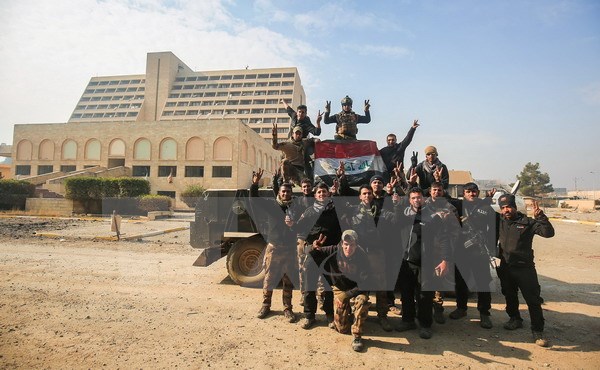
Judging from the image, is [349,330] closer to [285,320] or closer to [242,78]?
[285,320]

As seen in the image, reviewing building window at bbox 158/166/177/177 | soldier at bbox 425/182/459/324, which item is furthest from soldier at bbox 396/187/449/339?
building window at bbox 158/166/177/177

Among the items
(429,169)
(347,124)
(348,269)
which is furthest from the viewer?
(347,124)

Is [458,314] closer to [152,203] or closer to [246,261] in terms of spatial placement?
[246,261]

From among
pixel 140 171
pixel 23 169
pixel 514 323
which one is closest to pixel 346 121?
pixel 514 323

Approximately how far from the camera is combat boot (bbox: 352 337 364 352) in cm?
379

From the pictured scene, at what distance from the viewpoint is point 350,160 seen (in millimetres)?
6961

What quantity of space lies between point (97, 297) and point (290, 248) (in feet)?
11.2

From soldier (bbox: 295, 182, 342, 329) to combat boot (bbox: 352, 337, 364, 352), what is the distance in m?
0.62

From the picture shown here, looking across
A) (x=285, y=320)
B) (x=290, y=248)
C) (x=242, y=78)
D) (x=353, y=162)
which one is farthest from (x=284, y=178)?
(x=242, y=78)

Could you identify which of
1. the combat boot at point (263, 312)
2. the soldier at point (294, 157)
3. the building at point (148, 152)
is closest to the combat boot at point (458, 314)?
the combat boot at point (263, 312)

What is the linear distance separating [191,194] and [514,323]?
33597 mm

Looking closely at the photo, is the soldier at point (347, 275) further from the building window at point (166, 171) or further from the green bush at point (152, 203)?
the building window at point (166, 171)

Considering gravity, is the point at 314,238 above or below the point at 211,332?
above

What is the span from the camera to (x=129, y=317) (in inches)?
185
